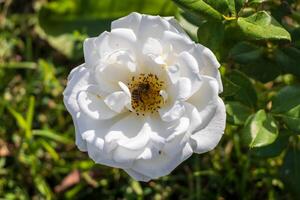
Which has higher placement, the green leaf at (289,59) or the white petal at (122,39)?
the white petal at (122,39)

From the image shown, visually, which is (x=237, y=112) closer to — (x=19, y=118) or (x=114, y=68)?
(x=114, y=68)

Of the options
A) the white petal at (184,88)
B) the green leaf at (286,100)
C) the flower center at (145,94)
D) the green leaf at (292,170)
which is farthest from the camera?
the green leaf at (292,170)

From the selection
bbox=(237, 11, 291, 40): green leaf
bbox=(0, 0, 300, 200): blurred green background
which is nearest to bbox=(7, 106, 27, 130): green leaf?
bbox=(0, 0, 300, 200): blurred green background

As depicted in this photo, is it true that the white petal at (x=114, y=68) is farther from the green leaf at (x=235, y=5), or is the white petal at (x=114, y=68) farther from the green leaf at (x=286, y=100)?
the green leaf at (x=286, y=100)

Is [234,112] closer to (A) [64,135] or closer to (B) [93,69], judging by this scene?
(B) [93,69]

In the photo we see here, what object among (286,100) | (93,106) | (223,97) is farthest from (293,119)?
(93,106)

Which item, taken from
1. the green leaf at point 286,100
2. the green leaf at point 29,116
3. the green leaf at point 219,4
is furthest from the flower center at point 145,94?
the green leaf at point 29,116

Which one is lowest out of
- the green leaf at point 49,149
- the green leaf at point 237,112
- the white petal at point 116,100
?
the green leaf at point 49,149
